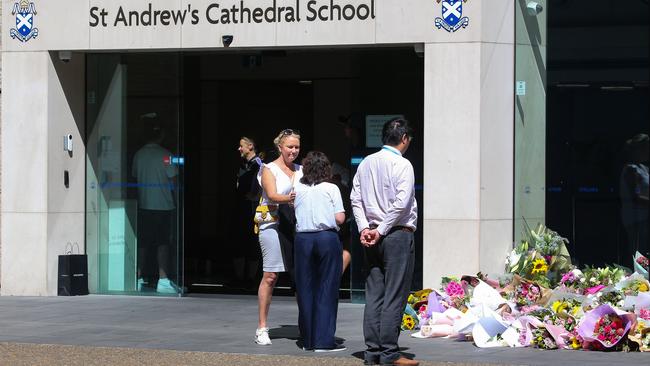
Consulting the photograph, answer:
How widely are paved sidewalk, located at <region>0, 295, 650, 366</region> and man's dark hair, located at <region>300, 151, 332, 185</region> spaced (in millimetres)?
1454

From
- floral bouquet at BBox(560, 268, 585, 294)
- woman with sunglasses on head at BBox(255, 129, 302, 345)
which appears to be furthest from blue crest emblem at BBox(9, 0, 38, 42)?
floral bouquet at BBox(560, 268, 585, 294)

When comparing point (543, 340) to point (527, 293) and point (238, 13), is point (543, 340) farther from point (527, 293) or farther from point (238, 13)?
point (238, 13)

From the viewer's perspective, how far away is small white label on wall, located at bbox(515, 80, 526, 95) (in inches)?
574

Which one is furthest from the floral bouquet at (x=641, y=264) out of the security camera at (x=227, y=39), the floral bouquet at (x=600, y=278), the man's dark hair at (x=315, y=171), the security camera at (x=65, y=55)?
the security camera at (x=65, y=55)

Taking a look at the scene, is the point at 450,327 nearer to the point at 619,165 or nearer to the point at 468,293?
the point at 468,293

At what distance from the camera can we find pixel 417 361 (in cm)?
1034

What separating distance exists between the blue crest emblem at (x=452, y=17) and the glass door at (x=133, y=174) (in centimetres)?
358

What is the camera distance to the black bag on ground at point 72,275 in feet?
52.1

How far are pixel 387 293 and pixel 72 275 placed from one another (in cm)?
662

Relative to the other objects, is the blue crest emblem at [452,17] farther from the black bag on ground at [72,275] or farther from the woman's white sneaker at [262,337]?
the black bag on ground at [72,275]

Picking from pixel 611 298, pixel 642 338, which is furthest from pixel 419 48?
pixel 642 338

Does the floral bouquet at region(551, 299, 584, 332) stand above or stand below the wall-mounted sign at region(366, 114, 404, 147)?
below

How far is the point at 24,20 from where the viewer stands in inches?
625

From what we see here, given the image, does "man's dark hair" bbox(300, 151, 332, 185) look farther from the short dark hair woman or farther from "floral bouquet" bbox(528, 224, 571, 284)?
"floral bouquet" bbox(528, 224, 571, 284)
